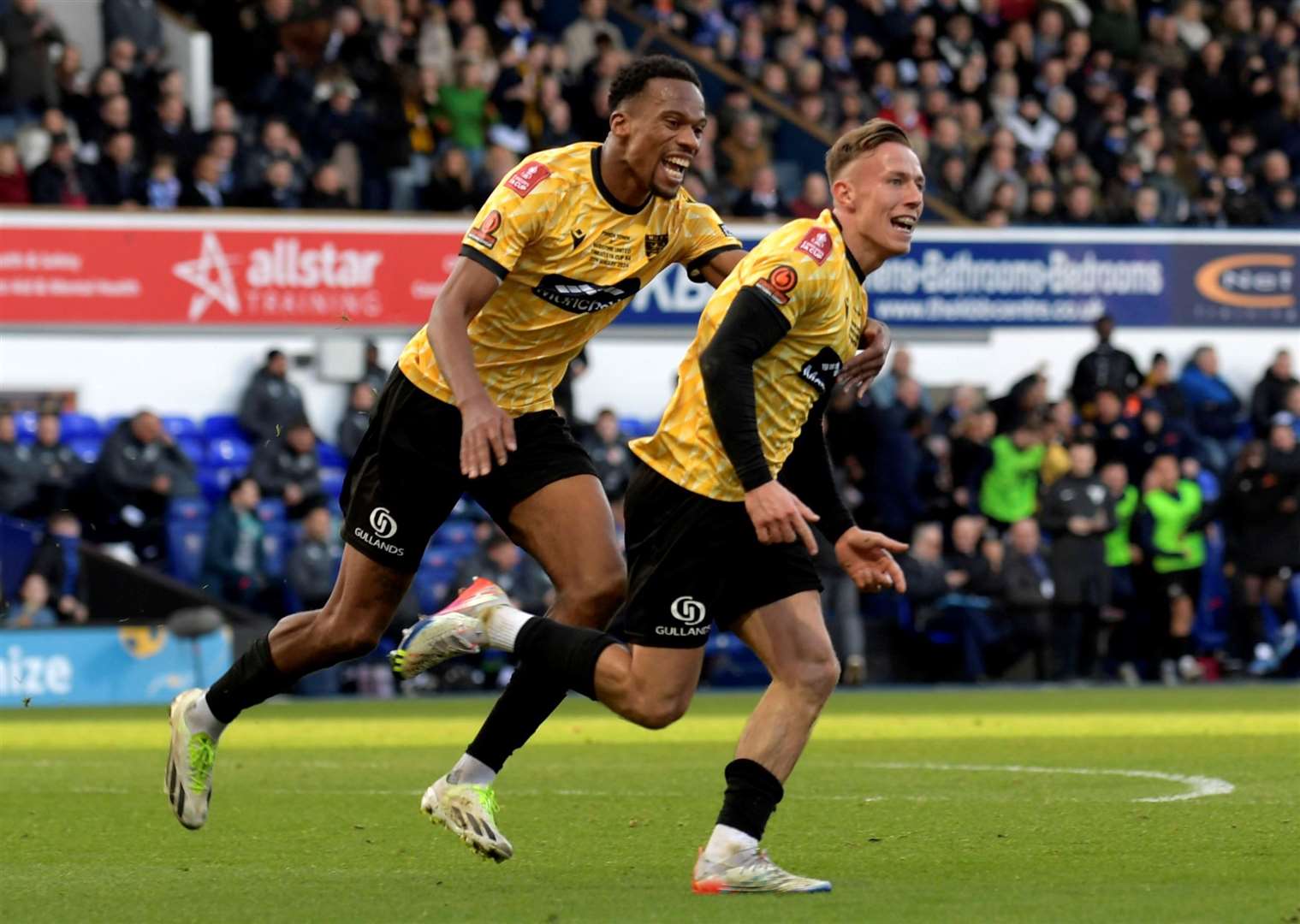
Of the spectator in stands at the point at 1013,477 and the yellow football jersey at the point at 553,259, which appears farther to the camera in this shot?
the spectator in stands at the point at 1013,477

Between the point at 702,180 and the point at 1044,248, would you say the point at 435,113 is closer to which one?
the point at 702,180

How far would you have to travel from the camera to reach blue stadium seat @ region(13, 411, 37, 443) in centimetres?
1911

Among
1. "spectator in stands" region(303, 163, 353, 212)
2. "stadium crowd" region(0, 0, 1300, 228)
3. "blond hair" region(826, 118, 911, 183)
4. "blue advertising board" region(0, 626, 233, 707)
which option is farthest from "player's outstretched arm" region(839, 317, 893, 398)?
"spectator in stands" region(303, 163, 353, 212)

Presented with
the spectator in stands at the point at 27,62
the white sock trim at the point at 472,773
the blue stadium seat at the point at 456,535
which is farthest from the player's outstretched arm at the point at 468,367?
the spectator in stands at the point at 27,62

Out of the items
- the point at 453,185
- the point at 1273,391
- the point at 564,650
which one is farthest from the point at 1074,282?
the point at 564,650

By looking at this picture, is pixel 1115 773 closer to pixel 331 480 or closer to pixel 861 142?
pixel 861 142

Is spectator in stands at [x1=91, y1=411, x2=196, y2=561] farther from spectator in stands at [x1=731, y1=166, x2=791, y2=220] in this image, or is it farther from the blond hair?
the blond hair

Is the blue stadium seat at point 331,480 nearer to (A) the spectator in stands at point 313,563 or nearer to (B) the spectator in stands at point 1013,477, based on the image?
(A) the spectator in stands at point 313,563

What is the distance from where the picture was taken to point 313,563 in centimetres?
1808

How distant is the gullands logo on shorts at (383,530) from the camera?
23.7ft

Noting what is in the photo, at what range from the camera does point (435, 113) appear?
69.8 ft

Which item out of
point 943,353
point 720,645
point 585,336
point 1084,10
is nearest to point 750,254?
point 585,336

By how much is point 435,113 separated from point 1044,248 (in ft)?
20.1

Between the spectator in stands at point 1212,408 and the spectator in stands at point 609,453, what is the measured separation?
19.9 ft
